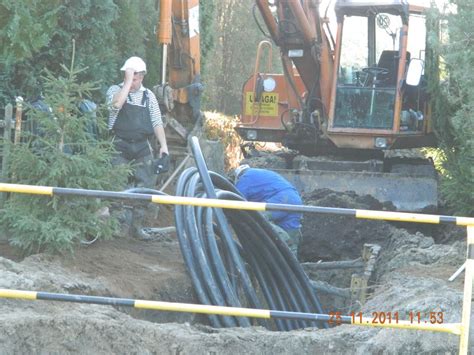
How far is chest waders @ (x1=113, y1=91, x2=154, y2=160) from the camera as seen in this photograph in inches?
388

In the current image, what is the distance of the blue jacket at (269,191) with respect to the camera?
9.74m

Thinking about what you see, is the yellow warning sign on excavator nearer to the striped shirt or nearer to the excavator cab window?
the excavator cab window

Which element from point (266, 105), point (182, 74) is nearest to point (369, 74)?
point (266, 105)

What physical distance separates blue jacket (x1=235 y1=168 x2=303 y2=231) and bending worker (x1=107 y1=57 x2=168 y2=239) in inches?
36.8

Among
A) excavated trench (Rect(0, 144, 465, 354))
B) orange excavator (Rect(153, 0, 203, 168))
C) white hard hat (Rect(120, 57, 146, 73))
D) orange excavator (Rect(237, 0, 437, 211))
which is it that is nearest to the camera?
excavated trench (Rect(0, 144, 465, 354))

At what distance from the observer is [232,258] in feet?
26.0

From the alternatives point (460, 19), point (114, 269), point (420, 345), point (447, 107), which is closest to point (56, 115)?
point (114, 269)

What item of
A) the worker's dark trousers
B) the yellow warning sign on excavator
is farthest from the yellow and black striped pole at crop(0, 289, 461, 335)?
the yellow warning sign on excavator

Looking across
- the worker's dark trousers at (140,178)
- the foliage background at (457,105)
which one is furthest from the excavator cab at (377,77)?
the worker's dark trousers at (140,178)

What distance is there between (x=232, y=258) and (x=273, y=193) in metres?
1.94

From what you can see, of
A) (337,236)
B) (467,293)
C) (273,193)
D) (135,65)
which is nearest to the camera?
(467,293)

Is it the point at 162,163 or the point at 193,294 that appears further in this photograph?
the point at 162,163

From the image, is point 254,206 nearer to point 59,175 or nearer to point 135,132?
point 59,175

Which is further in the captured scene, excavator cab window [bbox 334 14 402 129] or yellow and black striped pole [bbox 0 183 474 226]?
excavator cab window [bbox 334 14 402 129]
